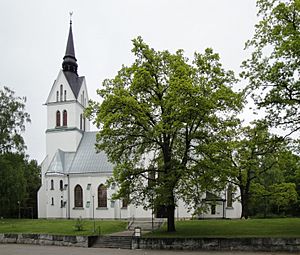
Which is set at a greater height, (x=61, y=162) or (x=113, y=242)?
(x=61, y=162)

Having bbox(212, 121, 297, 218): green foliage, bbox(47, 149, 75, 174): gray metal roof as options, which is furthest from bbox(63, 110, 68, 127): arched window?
bbox(212, 121, 297, 218): green foliage

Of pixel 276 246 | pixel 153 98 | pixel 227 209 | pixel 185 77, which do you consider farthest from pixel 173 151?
pixel 227 209

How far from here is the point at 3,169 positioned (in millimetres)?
41375

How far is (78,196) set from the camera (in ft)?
159

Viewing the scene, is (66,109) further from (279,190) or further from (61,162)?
(279,190)

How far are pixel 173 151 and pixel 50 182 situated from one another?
25.4m

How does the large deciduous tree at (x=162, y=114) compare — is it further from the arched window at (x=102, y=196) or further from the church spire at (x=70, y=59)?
the church spire at (x=70, y=59)

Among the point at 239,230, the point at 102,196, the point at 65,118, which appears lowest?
the point at 102,196

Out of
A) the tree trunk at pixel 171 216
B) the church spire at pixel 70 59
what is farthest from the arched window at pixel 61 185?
the tree trunk at pixel 171 216

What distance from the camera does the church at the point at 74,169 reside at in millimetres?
45906

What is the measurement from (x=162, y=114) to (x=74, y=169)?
27028 mm

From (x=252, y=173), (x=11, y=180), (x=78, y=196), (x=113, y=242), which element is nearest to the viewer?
(x=113, y=242)

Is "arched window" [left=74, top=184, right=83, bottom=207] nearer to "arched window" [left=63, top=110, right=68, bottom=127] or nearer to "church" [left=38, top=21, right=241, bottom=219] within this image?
"church" [left=38, top=21, right=241, bottom=219]

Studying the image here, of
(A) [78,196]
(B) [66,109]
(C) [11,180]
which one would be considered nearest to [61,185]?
(A) [78,196]
